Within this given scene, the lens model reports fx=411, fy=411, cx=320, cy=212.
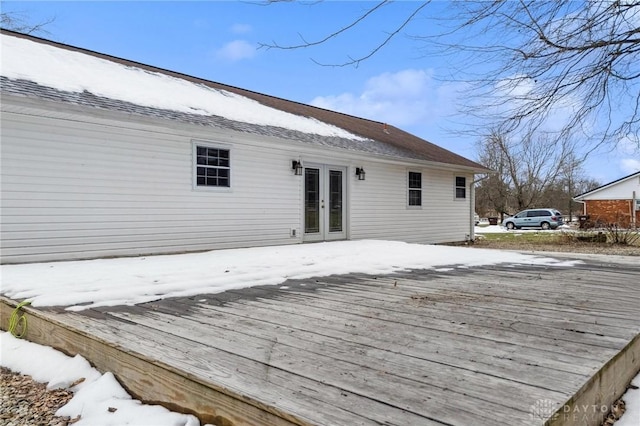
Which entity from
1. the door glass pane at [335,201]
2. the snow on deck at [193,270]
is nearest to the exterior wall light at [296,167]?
the door glass pane at [335,201]

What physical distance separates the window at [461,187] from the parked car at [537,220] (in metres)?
13.1

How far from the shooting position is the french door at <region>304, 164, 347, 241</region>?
31.1 ft

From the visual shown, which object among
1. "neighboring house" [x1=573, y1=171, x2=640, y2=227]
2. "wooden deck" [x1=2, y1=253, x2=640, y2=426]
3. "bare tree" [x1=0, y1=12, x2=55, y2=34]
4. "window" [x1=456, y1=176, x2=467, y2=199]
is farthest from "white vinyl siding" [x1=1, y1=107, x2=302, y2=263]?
"neighboring house" [x1=573, y1=171, x2=640, y2=227]

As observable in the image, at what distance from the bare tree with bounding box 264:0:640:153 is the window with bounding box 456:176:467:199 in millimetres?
8671

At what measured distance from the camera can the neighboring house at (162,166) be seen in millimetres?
5871

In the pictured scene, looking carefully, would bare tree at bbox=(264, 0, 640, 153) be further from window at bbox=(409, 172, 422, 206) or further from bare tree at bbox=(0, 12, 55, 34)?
bare tree at bbox=(0, 12, 55, 34)

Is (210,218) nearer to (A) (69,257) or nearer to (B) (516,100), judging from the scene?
(A) (69,257)

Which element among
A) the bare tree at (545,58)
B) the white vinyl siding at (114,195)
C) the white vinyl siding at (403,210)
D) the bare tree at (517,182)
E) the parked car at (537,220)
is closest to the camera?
the bare tree at (545,58)

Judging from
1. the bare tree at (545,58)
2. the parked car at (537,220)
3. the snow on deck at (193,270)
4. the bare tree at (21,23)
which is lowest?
the snow on deck at (193,270)

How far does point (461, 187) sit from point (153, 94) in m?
10.3

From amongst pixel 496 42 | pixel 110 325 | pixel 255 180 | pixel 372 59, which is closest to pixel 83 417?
pixel 110 325

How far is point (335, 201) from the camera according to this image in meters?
10.0

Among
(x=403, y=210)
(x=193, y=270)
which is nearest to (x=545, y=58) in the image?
(x=193, y=270)

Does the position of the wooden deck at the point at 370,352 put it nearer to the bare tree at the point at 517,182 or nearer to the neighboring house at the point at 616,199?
the neighboring house at the point at 616,199
